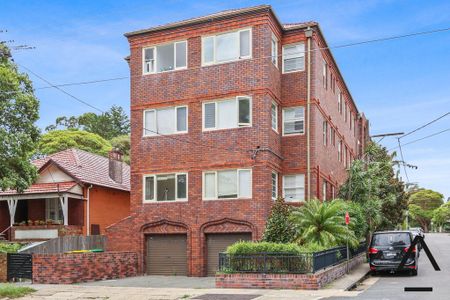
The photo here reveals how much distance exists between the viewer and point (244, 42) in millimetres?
23344

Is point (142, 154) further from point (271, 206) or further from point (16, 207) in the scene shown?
point (16, 207)

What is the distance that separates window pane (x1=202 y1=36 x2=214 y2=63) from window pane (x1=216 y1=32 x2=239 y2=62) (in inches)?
10.1

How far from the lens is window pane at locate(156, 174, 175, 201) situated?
24.3 meters

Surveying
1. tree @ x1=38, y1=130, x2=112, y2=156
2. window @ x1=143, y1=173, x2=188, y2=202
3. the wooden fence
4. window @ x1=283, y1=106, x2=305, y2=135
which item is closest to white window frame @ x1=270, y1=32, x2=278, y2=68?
window @ x1=283, y1=106, x2=305, y2=135

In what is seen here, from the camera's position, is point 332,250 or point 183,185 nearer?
point 332,250

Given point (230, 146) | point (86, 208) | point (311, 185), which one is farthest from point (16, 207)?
point (311, 185)

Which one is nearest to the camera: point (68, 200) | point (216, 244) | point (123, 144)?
point (216, 244)

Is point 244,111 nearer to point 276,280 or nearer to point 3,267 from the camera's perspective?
point 276,280

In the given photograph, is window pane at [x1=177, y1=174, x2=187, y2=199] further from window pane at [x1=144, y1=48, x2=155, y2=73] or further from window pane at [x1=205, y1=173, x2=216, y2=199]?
window pane at [x1=144, y1=48, x2=155, y2=73]

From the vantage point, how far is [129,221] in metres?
25.1

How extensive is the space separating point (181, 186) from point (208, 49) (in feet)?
20.1

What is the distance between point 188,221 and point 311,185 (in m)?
5.69

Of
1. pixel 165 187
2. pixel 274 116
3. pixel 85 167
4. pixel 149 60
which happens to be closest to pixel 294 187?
pixel 274 116

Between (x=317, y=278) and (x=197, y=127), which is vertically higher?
(x=197, y=127)
